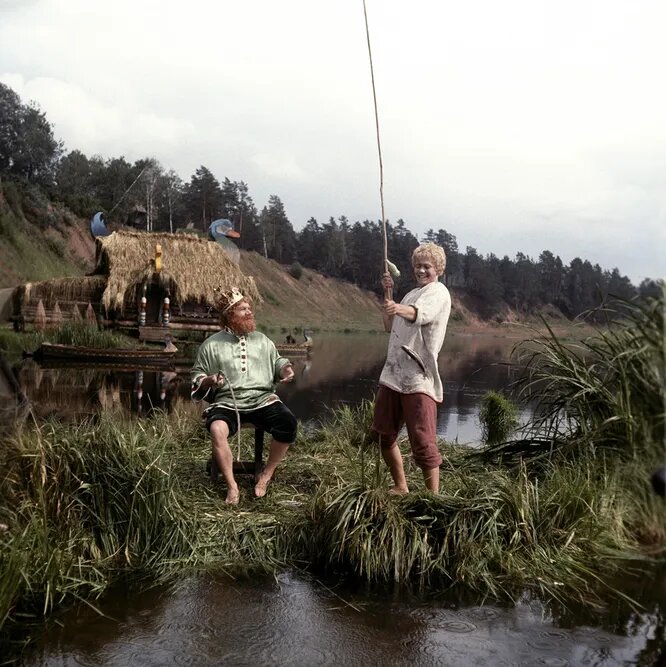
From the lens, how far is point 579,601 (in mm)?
3451

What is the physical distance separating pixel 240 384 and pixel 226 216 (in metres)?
70.2

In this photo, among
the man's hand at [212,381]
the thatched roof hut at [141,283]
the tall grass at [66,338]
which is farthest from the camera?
the thatched roof hut at [141,283]

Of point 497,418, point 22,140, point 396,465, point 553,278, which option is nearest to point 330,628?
point 396,465

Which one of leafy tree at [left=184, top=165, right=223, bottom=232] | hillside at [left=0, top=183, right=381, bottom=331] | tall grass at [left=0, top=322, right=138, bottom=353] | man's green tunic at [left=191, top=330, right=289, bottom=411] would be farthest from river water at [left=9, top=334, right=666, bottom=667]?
leafy tree at [left=184, top=165, right=223, bottom=232]

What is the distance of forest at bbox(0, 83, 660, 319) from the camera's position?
50.0m

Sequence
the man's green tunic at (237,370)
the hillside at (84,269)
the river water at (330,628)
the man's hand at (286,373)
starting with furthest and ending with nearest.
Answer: the hillside at (84,269), the man's hand at (286,373), the man's green tunic at (237,370), the river water at (330,628)

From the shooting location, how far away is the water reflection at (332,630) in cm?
282


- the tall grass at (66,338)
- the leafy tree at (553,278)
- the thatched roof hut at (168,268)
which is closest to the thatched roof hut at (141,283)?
the thatched roof hut at (168,268)

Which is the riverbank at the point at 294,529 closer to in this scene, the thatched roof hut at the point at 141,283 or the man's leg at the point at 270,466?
the man's leg at the point at 270,466

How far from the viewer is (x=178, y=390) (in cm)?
1474

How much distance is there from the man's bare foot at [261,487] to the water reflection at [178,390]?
3.74 m

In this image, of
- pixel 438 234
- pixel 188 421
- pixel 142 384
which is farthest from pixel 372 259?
pixel 188 421

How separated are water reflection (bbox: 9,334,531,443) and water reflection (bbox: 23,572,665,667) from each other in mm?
4855

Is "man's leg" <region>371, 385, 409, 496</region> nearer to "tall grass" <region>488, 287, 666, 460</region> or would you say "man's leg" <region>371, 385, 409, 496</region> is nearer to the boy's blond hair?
the boy's blond hair
